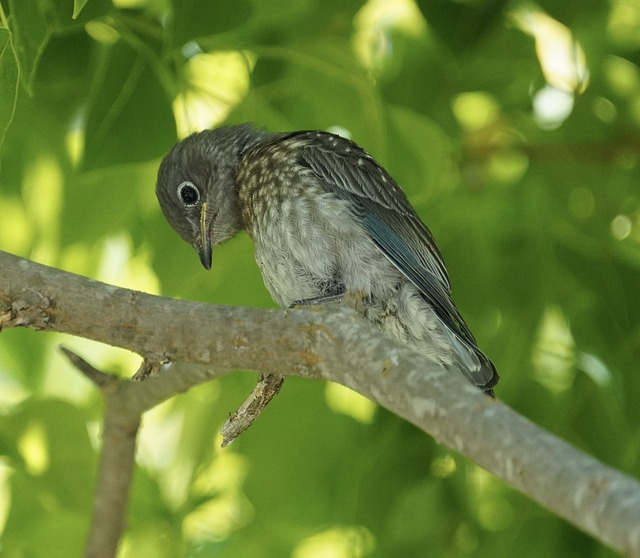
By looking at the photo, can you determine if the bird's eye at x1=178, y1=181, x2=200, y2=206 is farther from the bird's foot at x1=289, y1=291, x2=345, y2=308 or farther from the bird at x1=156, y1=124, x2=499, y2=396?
the bird's foot at x1=289, y1=291, x2=345, y2=308

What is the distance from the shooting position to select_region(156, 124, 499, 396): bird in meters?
2.91

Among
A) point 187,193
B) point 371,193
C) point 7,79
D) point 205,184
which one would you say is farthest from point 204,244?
point 7,79

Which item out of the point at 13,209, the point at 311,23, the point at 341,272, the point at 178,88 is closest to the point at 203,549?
the point at 341,272

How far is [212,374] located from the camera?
2359 millimetres

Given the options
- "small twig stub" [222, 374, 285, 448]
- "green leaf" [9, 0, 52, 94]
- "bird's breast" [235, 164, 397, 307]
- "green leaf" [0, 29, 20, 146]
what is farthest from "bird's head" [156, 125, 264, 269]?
"green leaf" [0, 29, 20, 146]

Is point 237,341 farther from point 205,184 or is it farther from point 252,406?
point 205,184

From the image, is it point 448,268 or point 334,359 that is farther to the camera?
point 448,268

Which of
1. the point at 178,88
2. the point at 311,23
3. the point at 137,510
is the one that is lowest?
the point at 137,510

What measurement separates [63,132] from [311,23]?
35.3 inches

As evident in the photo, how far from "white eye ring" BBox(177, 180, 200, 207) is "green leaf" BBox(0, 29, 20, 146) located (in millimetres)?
1450

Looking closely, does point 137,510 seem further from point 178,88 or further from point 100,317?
point 178,88

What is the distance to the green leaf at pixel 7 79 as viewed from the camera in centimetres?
200

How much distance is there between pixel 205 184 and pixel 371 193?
29.5 inches

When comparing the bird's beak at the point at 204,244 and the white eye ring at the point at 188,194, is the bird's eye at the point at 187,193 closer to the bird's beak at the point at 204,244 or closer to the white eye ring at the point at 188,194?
the white eye ring at the point at 188,194
